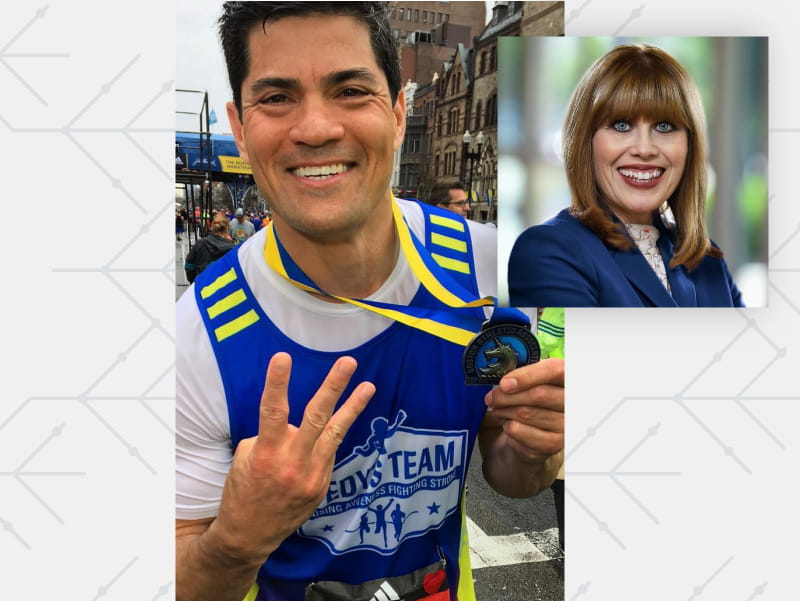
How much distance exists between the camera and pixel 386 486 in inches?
66.1

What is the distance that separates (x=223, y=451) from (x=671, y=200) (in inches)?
44.6

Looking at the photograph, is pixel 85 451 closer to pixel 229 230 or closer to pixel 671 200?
pixel 229 230

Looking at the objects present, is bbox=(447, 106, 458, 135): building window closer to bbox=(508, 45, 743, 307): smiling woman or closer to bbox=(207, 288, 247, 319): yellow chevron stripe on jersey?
bbox=(508, 45, 743, 307): smiling woman

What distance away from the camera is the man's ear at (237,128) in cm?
160

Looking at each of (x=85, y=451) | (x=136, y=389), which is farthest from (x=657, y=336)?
(x=85, y=451)

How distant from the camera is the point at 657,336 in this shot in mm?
1740

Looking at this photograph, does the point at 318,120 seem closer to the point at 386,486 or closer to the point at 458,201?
the point at 458,201

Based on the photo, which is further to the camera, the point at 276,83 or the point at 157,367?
the point at 157,367

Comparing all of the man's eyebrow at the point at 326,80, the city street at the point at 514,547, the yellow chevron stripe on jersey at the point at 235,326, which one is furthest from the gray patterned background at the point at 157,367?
the man's eyebrow at the point at 326,80

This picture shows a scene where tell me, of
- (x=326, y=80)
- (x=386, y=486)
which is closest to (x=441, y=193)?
(x=326, y=80)

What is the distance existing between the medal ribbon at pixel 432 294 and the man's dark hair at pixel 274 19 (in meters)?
0.29

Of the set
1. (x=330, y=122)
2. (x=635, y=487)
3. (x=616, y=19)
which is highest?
(x=616, y=19)

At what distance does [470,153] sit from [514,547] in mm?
929

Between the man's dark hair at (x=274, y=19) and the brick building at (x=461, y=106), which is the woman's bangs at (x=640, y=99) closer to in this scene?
the brick building at (x=461, y=106)
